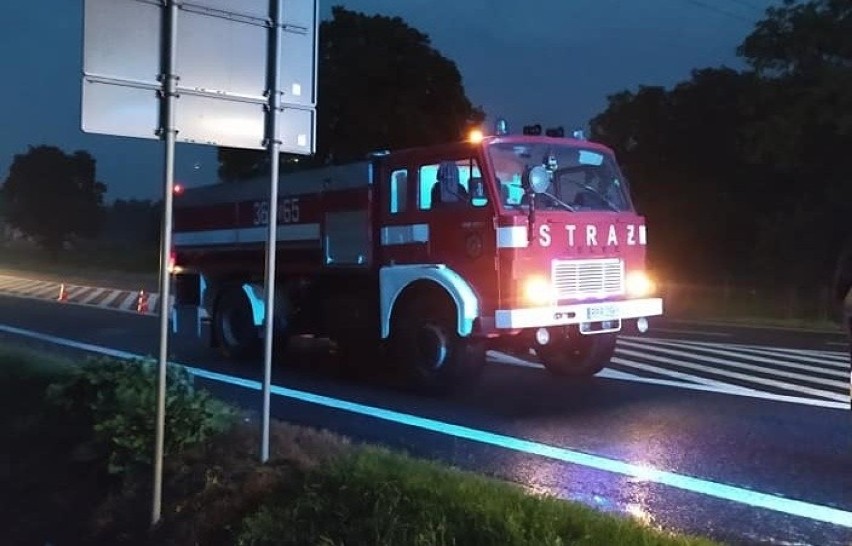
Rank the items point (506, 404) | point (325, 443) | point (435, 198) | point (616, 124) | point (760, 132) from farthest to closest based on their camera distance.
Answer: point (616, 124), point (760, 132), point (435, 198), point (506, 404), point (325, 443)

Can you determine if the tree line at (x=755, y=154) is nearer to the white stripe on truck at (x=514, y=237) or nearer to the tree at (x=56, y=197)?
the white stripe on truck at (x=514, y=237)

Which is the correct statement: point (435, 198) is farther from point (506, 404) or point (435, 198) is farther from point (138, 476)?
point (138, 476)

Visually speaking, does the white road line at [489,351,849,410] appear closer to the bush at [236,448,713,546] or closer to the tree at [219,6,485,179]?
the bush at [236,448,713,546]

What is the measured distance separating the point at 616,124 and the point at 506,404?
120ft

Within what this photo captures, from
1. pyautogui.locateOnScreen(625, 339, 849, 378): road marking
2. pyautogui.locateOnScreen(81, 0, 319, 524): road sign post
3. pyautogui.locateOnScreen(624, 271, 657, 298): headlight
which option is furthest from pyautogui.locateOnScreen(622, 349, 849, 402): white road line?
pyautogui.locateOnScreen(81, 0, 319, 524): road sign post

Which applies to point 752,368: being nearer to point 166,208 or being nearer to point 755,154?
point 166,208

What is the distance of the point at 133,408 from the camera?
595 cm

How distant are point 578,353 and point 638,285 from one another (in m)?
1.20

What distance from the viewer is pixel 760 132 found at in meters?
31.6

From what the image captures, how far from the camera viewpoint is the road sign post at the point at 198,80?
5.10 meters

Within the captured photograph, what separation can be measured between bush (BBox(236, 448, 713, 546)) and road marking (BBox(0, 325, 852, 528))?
65.0 inches

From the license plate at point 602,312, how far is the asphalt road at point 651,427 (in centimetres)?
77

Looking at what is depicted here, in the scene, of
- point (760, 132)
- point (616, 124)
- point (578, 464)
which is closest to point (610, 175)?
point (578, 464)

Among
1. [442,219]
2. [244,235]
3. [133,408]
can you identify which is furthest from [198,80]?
[244,235]
